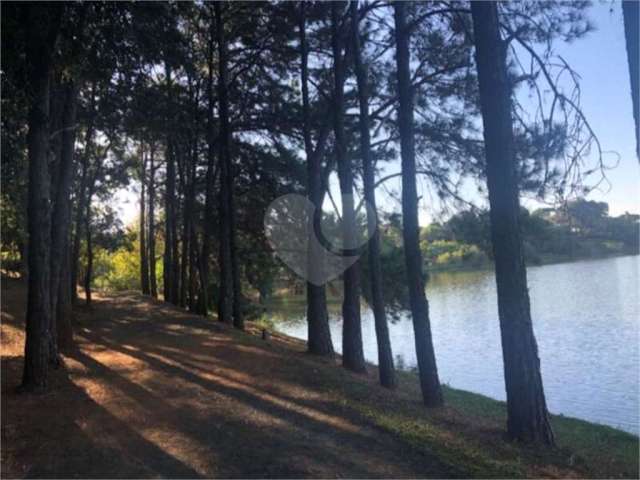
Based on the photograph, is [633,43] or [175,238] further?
[175,238]

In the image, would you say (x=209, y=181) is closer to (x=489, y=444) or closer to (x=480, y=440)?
(x=480, y=440)

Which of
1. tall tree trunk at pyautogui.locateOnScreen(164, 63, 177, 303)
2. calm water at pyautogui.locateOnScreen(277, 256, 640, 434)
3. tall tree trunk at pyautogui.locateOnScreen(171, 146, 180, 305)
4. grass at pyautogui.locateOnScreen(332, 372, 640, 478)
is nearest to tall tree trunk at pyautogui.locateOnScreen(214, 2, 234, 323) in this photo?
tall tree trunk at pyautogui.locateOnScreen(164, 63, 177, 303)

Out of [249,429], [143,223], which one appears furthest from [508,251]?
[143,223]

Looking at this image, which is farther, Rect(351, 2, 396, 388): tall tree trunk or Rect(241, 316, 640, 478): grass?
Rect(351, 2, 396, 388): tall tree trunk

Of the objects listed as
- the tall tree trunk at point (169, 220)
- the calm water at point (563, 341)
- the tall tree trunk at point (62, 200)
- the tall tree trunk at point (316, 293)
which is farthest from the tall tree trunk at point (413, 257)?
the tall tree trunk at point (169, 220)

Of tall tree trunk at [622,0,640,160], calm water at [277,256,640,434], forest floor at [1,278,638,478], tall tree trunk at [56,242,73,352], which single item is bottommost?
calm water at [277,256,640,434]

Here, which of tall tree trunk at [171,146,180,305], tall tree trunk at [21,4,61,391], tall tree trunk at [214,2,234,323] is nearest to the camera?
tall tree trunk at [21,4,61,391]

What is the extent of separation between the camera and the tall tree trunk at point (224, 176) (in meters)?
15.2

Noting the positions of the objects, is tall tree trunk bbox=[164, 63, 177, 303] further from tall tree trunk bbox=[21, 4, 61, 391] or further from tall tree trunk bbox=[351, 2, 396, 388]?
tall tree trunk bbox=[21, 4, 61, 391]

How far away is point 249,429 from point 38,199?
402cm

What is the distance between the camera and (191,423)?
597cm

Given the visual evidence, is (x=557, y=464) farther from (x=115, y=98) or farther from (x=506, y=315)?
(x=115, y=98)

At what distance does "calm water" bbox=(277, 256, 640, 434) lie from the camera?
1251cm

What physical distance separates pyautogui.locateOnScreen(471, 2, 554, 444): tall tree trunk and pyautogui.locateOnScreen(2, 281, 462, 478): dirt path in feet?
4.76
